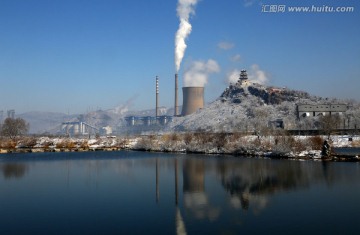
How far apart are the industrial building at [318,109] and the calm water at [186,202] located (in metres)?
57.3

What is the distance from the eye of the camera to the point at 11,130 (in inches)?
2522

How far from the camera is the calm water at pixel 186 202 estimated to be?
1058cm

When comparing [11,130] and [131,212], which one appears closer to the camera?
[131,212]

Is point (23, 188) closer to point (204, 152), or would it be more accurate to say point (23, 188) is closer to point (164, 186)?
point (164, 186)

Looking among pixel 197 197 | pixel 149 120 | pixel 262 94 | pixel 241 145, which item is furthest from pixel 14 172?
pixel 149 120

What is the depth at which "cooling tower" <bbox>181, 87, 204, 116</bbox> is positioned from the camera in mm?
93750

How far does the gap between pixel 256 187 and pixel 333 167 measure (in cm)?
880

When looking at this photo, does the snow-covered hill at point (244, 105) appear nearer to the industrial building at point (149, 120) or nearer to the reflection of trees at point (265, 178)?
the industrial building at point (149, 120)

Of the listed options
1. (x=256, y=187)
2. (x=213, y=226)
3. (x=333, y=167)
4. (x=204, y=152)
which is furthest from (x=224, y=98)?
(x=213, y=226)

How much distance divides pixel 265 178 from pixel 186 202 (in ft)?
22.7

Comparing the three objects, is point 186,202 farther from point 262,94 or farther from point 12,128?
point 262,94

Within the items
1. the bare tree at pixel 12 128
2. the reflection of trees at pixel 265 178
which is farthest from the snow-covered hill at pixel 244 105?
the reflection of trees at pixel 265 178

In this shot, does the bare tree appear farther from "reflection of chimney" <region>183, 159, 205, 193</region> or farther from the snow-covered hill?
"reflection of chimney" <region>183, 159, 205, 193</region>

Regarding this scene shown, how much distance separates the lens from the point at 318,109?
255 ft
